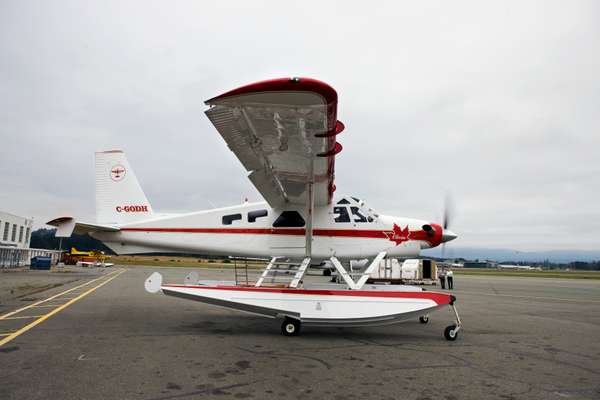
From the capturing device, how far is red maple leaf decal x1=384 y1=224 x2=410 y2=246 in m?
8.94

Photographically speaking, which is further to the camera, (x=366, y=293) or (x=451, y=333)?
(x=366, y=293)

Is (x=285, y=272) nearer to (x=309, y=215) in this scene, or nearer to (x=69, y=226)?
(x=309, y=215)

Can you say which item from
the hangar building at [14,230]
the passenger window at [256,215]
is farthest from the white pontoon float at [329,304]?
the hangar building at [14,230]

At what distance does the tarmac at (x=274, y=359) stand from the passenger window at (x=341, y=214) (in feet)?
8.00

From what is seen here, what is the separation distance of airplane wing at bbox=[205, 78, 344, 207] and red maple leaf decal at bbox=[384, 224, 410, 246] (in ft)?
6.03

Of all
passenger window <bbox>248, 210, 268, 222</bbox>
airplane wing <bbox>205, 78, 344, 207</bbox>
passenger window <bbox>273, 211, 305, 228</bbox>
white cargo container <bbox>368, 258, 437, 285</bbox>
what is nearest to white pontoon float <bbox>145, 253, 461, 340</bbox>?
passenger window <bbox>273, 211, 305, 228</bbox>

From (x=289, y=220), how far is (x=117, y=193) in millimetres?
4592

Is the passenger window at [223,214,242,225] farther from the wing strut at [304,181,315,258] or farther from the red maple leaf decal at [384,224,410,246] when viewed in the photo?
the red maple leaf decal at [384,224,410,246]

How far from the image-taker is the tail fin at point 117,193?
9.89 meters

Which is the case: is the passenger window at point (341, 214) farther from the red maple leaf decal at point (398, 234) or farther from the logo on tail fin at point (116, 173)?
the logo on tail fin at point (116, 173)

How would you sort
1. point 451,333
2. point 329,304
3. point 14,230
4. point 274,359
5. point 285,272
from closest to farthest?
point 274,359, point 451,333, point 329,304, point 285,272, point 14,230

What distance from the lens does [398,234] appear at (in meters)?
8.95

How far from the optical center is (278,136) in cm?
606

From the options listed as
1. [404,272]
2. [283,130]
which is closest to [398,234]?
[283,130]
